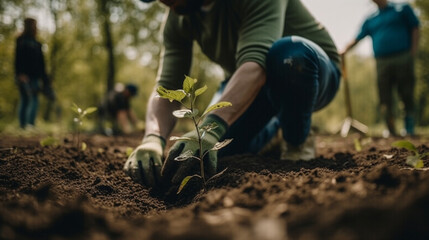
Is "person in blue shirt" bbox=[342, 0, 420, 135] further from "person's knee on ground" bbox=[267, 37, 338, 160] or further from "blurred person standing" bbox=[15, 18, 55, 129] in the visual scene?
"blurred person standing" bbox=[15, 18, 55, 129]

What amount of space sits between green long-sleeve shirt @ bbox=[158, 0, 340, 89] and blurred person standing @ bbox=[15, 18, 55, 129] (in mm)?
4440

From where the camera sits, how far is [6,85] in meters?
16.3

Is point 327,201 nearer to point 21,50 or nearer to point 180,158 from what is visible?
point 180,158

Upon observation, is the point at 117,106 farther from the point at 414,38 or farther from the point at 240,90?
the point at 240,90

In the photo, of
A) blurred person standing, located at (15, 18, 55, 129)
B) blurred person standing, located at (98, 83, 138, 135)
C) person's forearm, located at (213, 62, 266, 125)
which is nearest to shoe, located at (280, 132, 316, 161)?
person's forearm, located at (213, 62, 266, 125)

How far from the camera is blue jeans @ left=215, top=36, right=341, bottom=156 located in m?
1.88

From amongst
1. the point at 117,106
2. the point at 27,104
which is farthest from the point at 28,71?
the point at 117,106

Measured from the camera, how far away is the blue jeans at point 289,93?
1.88 m

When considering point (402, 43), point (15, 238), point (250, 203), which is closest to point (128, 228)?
point (15, 238)

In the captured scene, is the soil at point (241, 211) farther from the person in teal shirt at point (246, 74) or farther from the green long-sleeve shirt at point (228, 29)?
the green long-sleeve shirt at point (228, 29)

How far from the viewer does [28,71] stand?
5.89 m

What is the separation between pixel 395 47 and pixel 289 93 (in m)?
4.06

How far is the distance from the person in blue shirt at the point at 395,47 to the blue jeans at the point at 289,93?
119 inches

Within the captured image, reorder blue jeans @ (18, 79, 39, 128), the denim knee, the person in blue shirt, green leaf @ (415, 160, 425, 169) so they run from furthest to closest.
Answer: blue jeans @ (18, 79, 39, 128) → the person in blue shirt → the denim knee → green leaf @ (415, 160, 425, 169)
